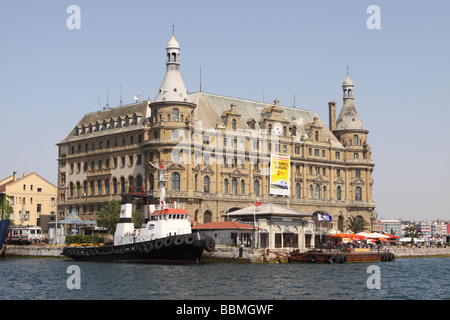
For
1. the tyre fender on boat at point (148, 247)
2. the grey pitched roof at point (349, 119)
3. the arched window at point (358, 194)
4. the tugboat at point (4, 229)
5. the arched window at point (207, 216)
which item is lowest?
the tyre fender on boat at point (148, 247)

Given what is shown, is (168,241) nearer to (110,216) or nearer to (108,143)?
(110,216)

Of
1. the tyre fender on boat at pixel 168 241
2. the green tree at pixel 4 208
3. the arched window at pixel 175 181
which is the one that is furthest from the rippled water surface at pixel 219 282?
the green tree at pixel 4 208

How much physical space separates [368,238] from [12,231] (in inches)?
2580

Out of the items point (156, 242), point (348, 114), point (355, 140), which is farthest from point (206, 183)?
point (348, 114)

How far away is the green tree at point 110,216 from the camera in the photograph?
117 meters

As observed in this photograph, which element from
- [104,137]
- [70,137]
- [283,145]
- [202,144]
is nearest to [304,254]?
[202,144]

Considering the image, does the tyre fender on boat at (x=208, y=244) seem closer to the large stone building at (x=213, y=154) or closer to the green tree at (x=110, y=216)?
the large stone building at (x=213, y=154)

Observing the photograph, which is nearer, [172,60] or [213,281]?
[213,281]

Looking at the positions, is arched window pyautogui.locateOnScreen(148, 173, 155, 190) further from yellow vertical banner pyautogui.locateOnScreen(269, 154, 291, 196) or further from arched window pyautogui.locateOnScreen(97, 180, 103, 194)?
yellow vertical banner pyautogui.locateOnScreen(269, 154, 291, 196)

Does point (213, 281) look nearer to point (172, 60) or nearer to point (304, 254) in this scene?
point (304, 254)

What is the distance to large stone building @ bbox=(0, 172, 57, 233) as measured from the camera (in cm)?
15650

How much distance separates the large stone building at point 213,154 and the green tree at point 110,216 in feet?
22.0

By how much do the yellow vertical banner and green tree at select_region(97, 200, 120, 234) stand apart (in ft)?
104

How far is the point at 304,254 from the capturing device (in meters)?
96.8
